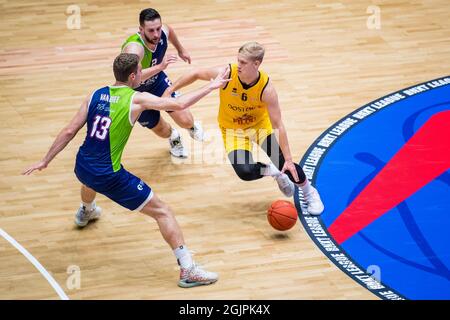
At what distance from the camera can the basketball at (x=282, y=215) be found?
30.1 ft

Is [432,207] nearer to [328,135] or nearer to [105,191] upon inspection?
[328,135]

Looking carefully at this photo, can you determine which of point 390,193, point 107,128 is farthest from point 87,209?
point 390,193

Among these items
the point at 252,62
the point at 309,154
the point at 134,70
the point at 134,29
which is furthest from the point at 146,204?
the point at 134,29

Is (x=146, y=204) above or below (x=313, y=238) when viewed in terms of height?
above

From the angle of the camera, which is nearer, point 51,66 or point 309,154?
point 309,154

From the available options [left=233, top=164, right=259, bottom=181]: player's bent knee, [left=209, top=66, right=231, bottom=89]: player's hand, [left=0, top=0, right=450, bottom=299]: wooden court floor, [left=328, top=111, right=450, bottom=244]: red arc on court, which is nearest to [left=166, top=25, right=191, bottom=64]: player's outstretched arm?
[left=0, top=0, right=450, bottom=299]: wooden court floor

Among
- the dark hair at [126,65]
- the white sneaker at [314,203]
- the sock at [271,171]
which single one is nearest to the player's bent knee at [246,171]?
the sock at [271,171]

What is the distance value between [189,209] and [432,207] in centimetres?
282

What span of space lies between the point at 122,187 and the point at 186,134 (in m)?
3.13

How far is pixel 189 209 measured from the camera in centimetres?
994

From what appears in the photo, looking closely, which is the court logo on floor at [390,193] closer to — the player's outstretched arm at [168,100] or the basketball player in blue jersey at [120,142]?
the basketball player in blue jersey at [120,142]

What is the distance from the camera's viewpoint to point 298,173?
376 inches

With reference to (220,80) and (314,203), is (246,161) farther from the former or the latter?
(220,80)

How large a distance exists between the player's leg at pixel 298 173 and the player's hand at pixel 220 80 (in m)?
1.03
